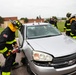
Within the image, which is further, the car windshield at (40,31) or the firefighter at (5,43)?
the car windshield at (40,31)

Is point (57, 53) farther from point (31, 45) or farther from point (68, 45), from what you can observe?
point (31, 45)

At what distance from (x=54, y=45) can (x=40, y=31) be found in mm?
1320

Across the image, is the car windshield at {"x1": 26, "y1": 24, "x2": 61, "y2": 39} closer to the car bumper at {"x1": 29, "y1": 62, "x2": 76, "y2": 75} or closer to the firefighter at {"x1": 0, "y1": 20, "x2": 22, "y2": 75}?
the firefighter at {"x1": 0, "y1": 20, "x2": 22, "y2": 75}

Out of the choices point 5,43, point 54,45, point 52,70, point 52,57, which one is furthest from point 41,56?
point 5,43

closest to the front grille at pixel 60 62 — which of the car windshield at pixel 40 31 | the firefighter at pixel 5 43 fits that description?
the firefighter at pixel 5 43

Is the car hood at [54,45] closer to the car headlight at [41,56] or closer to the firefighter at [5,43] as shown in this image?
the car headlight at [41,56]

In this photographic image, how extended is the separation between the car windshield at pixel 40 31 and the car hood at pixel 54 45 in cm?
36

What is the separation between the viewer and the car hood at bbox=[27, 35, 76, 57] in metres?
3.69

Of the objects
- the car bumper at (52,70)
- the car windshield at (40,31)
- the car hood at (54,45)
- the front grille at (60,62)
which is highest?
the car windshield at (40,31)

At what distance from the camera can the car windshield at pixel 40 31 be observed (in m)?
5.04

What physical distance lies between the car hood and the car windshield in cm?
36

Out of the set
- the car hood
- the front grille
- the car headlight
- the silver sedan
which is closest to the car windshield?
the car hood

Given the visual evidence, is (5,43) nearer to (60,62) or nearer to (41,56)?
(41,56)

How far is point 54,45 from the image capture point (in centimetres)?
407
